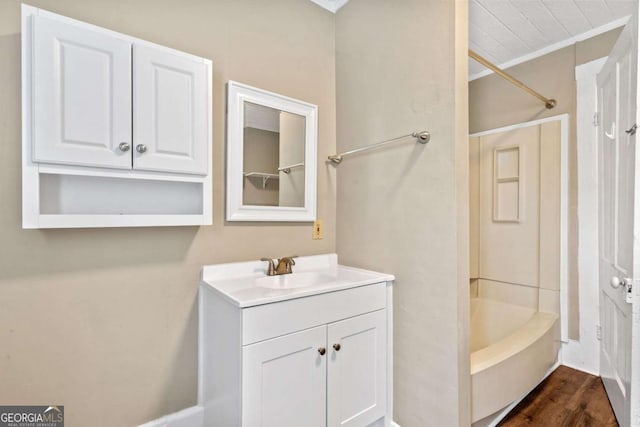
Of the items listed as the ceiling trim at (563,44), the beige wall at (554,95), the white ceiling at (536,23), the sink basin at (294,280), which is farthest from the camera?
the beige wall at (554,95)

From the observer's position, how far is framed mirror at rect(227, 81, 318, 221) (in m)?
1.64

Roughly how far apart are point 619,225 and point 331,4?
2169 millimetres

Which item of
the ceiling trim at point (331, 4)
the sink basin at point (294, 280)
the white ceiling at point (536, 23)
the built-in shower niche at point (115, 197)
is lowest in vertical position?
the sink basin at point (294, 280)

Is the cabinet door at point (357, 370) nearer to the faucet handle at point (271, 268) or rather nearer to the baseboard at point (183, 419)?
the faucet handle at point (271, 268)

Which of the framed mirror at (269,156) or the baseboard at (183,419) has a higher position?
the framed mirror at (269,156)

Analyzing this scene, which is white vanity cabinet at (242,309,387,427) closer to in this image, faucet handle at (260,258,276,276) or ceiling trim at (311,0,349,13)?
faucet handle at (260,258,276,276)

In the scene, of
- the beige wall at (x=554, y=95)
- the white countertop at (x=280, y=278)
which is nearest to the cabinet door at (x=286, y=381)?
the white countertop at (x=280, y=278)

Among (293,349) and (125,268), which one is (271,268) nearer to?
(293,349)

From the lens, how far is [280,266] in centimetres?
169

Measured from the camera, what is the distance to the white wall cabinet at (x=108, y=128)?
1.06 meters

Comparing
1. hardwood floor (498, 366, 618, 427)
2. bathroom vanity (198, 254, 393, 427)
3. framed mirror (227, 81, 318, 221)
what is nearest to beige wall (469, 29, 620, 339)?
hardwood floor (498, 366, 618, 427)

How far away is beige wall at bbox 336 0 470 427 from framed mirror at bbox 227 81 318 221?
289 mm

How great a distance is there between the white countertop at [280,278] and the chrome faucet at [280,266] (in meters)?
0.03

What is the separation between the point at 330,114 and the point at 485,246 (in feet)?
6.24
